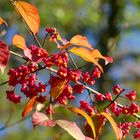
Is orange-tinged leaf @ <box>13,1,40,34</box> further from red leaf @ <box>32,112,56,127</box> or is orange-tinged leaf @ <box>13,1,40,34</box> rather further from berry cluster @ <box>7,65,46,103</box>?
red leaf @ <box>32,112,56,127</box>

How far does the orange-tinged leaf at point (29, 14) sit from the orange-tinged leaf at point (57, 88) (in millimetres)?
169

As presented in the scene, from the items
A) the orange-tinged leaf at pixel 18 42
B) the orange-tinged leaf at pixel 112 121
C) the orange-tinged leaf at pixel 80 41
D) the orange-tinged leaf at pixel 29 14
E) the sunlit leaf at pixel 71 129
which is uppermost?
the orange-tinged leaf at pixel 29 14

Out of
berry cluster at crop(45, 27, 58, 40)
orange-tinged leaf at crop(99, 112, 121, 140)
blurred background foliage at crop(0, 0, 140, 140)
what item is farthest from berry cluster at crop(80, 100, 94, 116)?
blurred background foliage at crop(0, 0, 140, 140)

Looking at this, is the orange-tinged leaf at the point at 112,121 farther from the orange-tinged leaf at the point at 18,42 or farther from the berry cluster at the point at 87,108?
the orange-tinged leaf at the point at 18,42

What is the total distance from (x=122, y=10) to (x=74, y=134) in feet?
17.5

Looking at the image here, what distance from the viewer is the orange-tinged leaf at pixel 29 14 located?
1354 millimetres

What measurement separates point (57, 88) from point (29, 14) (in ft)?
0.77

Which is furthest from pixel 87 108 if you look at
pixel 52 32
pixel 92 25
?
pixel 92 25

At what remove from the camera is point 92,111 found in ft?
4.55

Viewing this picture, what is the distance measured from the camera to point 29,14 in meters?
1.37

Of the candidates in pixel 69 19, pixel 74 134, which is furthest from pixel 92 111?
pixel 69 19

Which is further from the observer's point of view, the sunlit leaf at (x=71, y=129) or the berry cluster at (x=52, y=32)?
the berry cluster at (x=52, y=32)

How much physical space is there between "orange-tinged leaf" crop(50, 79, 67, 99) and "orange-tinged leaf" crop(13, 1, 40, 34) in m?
0.17

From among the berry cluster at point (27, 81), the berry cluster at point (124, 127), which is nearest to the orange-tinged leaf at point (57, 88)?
the berry cluster at point (27, 81)
